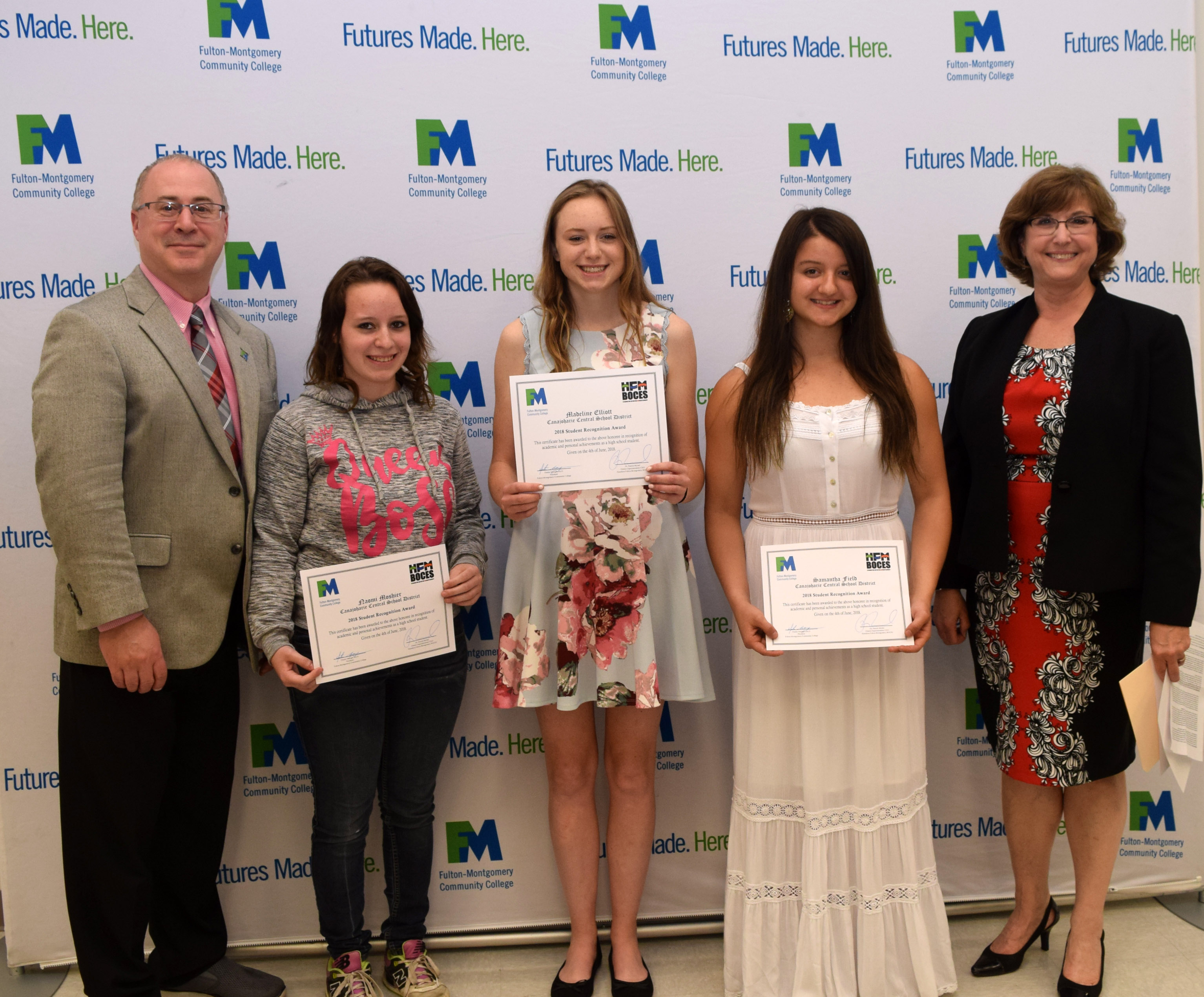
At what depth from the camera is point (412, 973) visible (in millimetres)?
2295

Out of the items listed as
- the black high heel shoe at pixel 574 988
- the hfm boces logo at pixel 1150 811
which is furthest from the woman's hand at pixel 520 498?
the hfm boces logo at pixel 1150 811

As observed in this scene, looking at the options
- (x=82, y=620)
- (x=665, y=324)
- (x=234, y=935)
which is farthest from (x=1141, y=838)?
(x=82, y=620)

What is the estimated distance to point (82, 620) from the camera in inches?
72.7

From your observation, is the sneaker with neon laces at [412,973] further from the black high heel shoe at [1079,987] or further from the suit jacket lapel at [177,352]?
the black high heel shoe at [1079,987]

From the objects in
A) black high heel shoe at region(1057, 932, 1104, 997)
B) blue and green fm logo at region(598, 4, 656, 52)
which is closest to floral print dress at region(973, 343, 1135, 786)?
black high heel shoe at region(1057, 932, 1104, 997)

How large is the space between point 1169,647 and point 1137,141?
1.63m

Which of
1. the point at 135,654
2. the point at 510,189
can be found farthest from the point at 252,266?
the point at 135,654

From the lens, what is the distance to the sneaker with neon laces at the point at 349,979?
218 centimetres

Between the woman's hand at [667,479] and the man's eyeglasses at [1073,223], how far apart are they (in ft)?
3.59

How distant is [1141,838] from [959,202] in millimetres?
2167

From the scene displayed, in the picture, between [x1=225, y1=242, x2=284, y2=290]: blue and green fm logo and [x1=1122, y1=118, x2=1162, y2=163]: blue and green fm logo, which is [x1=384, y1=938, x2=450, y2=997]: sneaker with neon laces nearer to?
[x1=225, y1=242, x2=284, y2=290]: blue and green fm logo

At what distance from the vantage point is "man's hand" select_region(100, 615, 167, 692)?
188cm

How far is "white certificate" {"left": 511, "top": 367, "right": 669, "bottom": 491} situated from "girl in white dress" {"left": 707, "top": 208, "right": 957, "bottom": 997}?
0.76 feet

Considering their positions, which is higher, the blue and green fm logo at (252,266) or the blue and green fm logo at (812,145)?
the blue and green fm logo at (812,145)
